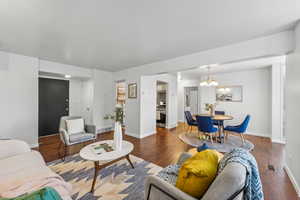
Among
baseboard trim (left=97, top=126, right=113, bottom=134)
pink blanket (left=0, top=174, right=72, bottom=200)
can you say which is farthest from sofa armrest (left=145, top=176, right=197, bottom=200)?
baseboard trim (left=97, top=126, right=113, bottom=134)

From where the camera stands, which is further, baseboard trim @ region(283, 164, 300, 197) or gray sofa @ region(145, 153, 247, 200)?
baseboard trim @ region(283, 164, 300, 197)

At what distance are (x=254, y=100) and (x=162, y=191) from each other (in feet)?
16.8

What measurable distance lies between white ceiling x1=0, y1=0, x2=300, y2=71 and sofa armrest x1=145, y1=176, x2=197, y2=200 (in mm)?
1824

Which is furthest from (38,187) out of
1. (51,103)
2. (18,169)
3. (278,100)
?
(278,100)

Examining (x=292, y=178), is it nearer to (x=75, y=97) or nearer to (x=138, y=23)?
(x=138, y=23)

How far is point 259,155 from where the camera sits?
284 cm

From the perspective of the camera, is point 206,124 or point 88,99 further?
point 88,99

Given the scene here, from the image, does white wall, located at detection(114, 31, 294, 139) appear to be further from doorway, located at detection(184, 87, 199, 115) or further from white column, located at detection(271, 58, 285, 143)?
doorway, located at detection(184, 87, 199, 115)

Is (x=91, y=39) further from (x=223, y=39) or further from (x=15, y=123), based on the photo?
(x=15, y=123)

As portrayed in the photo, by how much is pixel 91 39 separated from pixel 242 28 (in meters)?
2.49

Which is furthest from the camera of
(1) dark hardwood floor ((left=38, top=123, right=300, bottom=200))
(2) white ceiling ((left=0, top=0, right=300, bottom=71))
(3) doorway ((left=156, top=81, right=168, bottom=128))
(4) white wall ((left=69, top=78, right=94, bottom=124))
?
(3) doorway ((left=156, top=81, right=168, bottom=128))

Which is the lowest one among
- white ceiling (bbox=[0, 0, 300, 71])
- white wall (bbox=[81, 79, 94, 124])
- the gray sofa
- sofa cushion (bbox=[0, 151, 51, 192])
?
sofa cushion (bbox=[0, 151, 51, 192])

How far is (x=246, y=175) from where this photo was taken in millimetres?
895

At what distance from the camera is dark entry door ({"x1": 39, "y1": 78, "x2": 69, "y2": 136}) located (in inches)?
162
